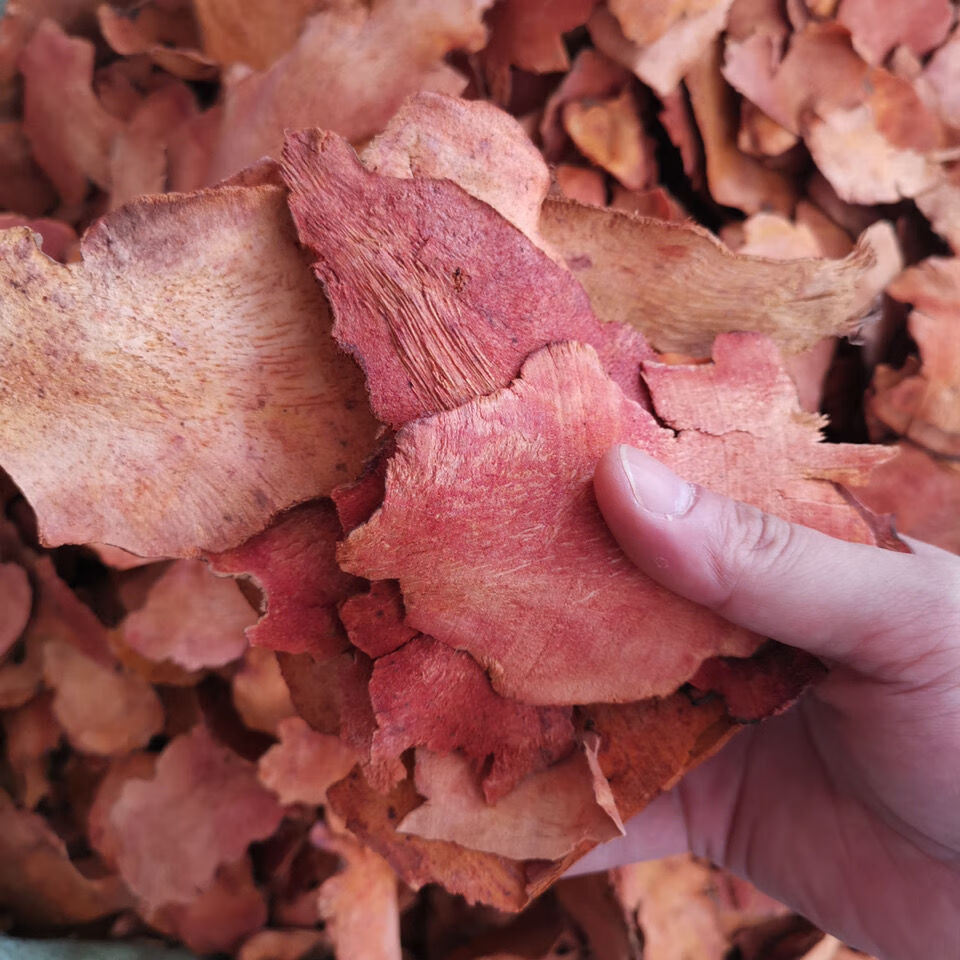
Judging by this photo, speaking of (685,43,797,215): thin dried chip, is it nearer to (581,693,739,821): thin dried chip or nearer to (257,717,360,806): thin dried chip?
(581,693,739,821): thin dried chip

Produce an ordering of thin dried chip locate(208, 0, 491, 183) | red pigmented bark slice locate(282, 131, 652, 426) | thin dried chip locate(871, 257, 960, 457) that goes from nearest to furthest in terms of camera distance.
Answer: red pigmented bark slice locate(282, 131, 652, 426) → thin dried chip locate(208, 0, 491, 183) → thin dried chip locate(871, 257, 960, 457)

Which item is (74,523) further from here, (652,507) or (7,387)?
(652,507)

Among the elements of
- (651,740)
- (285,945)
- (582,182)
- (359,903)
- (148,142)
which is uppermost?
(148,142)

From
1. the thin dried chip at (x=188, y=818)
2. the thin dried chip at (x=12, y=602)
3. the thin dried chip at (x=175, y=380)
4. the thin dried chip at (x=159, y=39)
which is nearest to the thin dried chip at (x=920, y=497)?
the thin dried chip at (x=175, y=380)

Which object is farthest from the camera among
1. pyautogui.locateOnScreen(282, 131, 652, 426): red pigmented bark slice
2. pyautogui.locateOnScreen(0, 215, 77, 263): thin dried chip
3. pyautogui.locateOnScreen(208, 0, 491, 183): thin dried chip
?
pyautogui.locateOnScreen(0, 215, 77, 263): thin dried chip

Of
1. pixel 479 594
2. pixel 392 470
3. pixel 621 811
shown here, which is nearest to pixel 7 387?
pixel 392 470

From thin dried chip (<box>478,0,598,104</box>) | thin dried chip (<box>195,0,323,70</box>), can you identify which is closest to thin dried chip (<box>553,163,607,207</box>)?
thin dried chip (<box>478,0,598,104</box>)

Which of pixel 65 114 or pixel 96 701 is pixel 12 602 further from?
pixel 65 114

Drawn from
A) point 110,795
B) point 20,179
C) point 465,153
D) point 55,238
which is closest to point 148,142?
point 55,238
